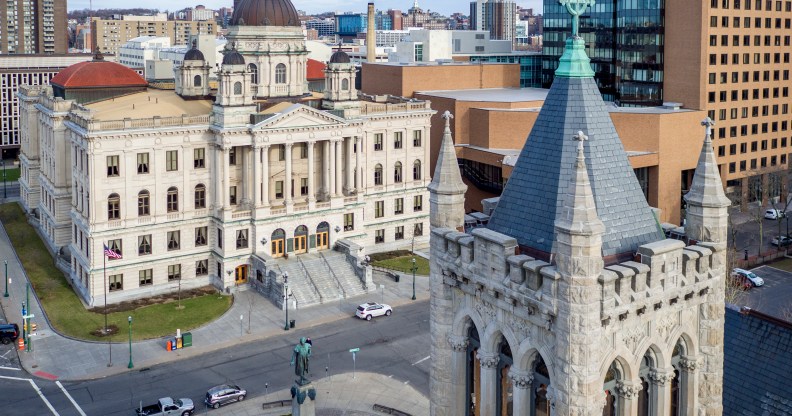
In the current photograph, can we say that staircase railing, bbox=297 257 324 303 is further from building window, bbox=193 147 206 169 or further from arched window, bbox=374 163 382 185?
arched window, bbox=374 163 382 185

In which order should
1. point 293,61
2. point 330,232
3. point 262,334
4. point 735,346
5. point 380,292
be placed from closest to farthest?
point 735,346 → point 262,334 → point 380,292 → point 330,232 → point 293,61

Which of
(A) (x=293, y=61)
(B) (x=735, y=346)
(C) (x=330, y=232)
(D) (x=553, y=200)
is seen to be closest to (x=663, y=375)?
(D) (x=553, y=200)

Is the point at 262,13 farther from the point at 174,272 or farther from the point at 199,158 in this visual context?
the point at 174,272

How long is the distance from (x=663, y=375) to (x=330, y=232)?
243 ft

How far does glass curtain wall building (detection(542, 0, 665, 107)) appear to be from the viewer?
116625 mm

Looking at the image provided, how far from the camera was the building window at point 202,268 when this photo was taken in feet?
287

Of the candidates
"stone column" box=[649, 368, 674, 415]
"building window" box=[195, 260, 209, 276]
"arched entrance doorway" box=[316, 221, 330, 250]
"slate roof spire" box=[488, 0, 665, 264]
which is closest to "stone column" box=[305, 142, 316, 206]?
"arched entrance doorway" box=[316, 221, 330, 250]

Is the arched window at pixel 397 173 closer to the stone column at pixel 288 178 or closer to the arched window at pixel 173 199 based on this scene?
the stone column at pixel 288 178

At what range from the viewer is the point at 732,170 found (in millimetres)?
120562

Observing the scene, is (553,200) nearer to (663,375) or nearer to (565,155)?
(565,155)

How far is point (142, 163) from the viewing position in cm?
8281

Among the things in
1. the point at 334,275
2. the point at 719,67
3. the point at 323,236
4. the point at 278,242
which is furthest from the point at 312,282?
the point at 719,67

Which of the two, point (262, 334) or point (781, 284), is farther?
point (781, 284)

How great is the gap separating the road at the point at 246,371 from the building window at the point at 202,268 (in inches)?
704
